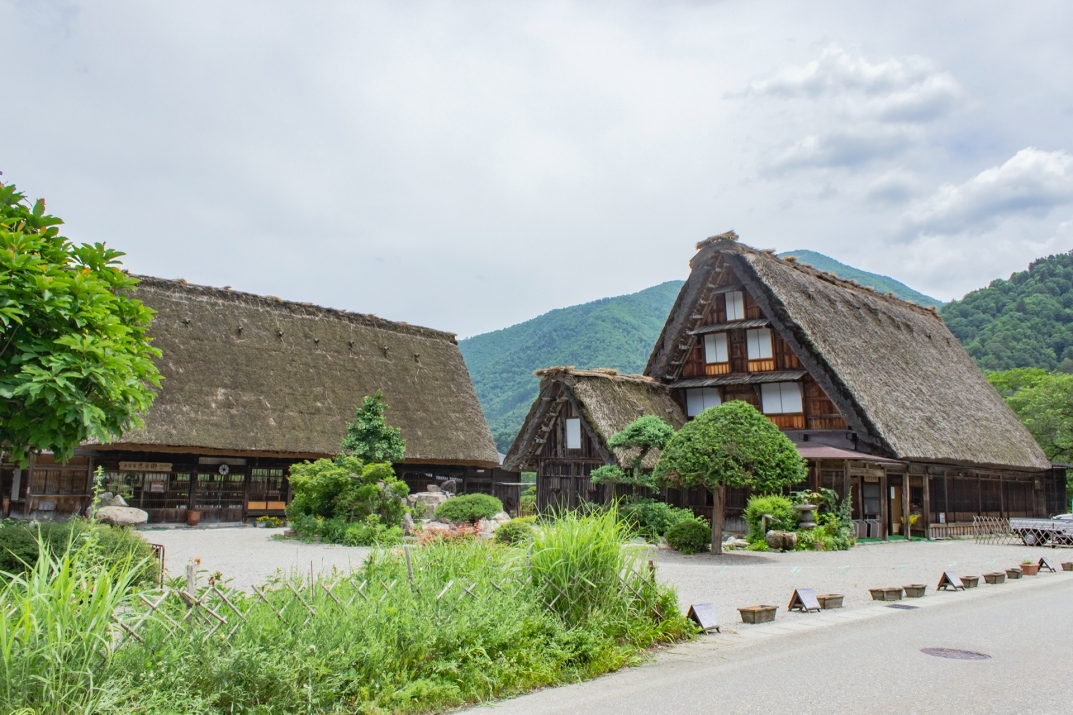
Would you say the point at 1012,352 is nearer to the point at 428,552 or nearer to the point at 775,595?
the point at 775,595

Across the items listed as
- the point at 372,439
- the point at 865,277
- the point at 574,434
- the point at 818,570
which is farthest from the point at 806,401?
the point at 865,277

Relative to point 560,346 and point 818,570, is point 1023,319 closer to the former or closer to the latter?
point 818,570

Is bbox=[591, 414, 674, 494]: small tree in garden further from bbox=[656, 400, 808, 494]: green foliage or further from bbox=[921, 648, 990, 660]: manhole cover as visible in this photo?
bbox=[921, 648, 990, 660]: manhole cover

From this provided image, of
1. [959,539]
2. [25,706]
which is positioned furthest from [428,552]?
[959,539]

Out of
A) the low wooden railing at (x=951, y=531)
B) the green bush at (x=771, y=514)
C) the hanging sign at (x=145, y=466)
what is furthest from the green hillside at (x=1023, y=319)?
the hanging sign at (x=145, y=466)

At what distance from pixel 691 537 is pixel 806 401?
27.1ft

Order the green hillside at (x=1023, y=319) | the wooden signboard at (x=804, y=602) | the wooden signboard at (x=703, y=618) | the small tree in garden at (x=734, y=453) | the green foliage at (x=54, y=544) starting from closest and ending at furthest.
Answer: the green foliage at (x=54, y=544)
the wooden signboard at (x=703, y=618)
the wooden signboard at (x=804, y=602)
the small tree in garden at (x=734, y=453)
the green hillside at (x=1023, y=319)

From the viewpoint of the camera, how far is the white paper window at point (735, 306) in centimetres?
2642

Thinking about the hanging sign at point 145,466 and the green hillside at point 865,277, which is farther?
the green hillside at point 865,277

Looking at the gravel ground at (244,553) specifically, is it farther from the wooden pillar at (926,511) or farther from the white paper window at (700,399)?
the wooden pillar at (926,511)

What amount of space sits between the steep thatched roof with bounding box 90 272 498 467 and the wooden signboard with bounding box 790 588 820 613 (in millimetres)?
19848

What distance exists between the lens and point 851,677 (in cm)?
682

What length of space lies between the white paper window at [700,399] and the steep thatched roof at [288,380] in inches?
358

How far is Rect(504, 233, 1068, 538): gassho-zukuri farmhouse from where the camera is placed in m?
22.8
